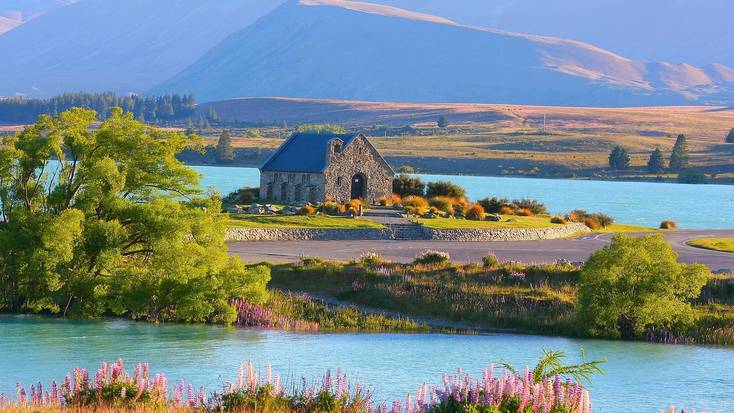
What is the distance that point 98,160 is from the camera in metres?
34.9

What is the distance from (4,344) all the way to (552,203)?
98.9 meters

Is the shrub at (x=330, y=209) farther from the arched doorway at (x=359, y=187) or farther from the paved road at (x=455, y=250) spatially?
the paved road at (x=455, y=250)

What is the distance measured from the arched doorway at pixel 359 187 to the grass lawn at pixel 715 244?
69.8ft

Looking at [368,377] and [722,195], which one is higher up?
[722,195]

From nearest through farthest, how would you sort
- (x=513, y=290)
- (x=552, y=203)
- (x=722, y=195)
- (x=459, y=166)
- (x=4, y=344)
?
(x=4, y=344) < (x=513, y=290) < (x=552, y=203) < (x=722, y=195) < (x=459, y=166)

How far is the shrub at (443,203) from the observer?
77.2 m

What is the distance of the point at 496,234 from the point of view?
6581 centimetres

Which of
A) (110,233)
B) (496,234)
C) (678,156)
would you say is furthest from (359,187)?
(678,156)

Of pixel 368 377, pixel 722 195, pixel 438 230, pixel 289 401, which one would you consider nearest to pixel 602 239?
pixel 438 230

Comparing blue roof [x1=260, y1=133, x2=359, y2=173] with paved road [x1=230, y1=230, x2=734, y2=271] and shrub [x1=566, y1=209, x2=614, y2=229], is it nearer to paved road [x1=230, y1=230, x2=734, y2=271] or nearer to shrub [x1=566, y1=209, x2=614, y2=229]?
paved road [x1=230, y1=230, x2=734, y2=271]

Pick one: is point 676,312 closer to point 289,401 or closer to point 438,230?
point 289,401

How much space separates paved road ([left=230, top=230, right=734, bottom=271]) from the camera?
50.7 meters

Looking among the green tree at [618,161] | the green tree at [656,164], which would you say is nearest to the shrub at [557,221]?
the green tree at [656,164]

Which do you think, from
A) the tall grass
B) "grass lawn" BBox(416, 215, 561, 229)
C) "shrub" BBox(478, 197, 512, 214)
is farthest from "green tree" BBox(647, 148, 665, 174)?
the tall grass
